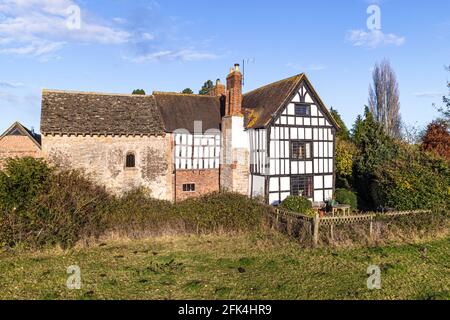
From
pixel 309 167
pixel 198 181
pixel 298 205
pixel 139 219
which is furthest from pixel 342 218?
pixel 198 181

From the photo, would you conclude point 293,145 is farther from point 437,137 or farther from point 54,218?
point 54,218

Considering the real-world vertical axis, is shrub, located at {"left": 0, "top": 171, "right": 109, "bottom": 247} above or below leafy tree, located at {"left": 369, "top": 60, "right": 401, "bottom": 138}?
below

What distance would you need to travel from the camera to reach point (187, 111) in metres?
23.4

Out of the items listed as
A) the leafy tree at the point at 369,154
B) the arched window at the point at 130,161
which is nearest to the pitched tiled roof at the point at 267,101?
the leafy tree at the point at 369,154

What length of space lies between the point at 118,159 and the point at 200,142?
17.4 feet

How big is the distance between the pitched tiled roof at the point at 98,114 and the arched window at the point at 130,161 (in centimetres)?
142

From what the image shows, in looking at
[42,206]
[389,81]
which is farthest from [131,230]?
[389,81]

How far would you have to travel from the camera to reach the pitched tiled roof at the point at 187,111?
22.5 metres

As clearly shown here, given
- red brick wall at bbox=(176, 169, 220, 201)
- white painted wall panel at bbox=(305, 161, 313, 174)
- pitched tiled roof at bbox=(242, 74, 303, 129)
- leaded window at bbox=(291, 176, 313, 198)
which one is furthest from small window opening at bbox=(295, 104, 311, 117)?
red brick wall at bbox=(176, 169, 220, 201)

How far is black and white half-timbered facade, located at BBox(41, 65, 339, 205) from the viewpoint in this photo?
20438mm

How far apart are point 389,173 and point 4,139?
72.9 feet

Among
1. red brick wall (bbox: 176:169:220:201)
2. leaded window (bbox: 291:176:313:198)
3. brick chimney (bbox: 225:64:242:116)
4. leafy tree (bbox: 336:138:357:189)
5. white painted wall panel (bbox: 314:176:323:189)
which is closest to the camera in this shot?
brick chimney (bbox: 225:64:242:116)

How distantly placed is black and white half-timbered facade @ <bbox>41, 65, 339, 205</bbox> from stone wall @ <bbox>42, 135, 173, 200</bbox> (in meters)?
0.05

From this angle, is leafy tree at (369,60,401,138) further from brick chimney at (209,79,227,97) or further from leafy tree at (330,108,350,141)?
brick chimney at (209,79,227,97)
